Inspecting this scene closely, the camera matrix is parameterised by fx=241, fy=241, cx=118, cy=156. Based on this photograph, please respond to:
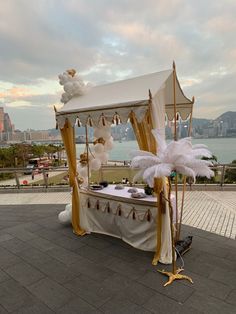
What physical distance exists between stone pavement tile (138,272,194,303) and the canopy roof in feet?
7.67

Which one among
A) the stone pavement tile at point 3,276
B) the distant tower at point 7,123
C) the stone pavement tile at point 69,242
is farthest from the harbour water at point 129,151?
the distant tower at point 7,123

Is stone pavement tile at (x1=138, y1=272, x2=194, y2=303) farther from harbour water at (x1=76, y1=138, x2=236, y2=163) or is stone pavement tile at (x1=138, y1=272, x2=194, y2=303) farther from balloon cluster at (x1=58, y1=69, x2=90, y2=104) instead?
balloon cluster at (x1=58, y1=69, x2=90, y2=104)

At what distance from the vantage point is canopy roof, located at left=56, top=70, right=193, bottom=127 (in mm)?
3836

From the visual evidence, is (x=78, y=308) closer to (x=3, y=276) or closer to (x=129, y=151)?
(x=3, y=276)

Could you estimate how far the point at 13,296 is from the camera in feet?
10.2

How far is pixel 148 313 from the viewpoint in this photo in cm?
271

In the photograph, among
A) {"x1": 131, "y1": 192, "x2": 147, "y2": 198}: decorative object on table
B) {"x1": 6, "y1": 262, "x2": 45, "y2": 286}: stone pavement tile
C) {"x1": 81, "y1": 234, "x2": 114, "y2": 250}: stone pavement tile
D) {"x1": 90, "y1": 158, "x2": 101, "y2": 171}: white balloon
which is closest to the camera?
{"x1": 6, "y1": 262, "x2": 45, "y2": 286}: stone pavement tile

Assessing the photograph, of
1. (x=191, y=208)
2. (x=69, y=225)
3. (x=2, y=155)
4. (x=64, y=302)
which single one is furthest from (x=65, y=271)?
(x=2, y=155)

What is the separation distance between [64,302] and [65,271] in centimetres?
74

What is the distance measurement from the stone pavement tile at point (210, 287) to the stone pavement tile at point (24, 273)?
6.90 ft

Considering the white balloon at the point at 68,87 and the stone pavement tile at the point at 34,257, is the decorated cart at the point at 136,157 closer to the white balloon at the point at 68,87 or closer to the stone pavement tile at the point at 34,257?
the white balloon at the point at 68,87

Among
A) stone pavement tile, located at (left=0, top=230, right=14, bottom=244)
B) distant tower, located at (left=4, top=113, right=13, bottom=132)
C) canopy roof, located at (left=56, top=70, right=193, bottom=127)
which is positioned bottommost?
stone pavement tile, located at (left=0, top=230, right=14, bottom=244)

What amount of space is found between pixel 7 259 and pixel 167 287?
2700 mm

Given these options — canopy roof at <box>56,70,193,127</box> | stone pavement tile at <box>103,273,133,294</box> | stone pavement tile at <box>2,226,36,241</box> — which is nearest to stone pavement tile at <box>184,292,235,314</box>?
stone pavement tile at <box>103,273,133,294</box>
